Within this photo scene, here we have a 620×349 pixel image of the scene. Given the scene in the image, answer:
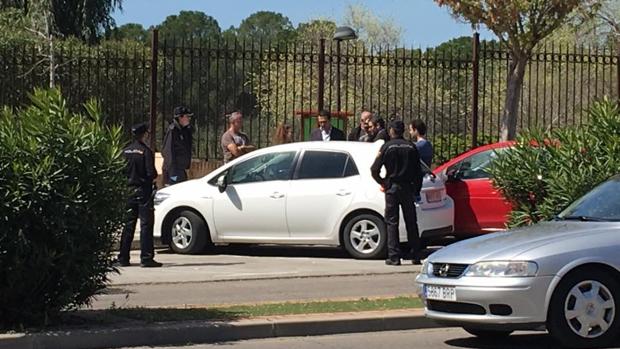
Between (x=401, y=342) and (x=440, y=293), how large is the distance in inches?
26.8

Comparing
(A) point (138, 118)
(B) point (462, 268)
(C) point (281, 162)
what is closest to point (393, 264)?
(C) point (281, 162)

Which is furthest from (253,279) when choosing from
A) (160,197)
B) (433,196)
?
(160,197)

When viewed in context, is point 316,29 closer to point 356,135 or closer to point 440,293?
point 356,135

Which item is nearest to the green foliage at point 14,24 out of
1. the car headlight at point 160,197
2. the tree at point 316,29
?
the tree at point 316,29

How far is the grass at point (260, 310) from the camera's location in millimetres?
10469

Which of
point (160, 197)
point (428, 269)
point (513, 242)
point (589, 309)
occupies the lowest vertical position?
point (589, 309)

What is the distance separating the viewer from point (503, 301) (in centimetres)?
904

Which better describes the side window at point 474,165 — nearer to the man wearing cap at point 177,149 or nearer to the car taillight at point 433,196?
the car taillight at point 433,196

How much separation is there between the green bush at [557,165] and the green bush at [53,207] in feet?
18.2

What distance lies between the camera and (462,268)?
9.40 metres

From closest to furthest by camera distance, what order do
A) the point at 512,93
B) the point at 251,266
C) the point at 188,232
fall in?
1. the point at 251,266
2. the point at 188,232
3. the point at 512,93

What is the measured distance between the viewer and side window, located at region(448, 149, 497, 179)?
17141mm

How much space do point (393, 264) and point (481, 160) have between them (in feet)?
8.45

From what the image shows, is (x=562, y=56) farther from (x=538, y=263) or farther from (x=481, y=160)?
(x=538, y=263)
